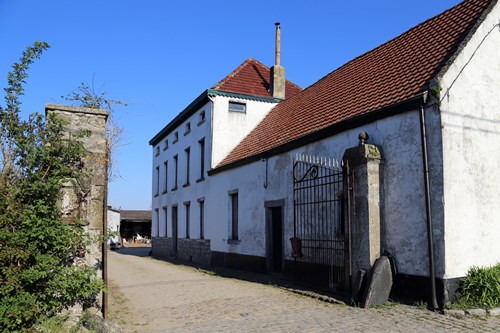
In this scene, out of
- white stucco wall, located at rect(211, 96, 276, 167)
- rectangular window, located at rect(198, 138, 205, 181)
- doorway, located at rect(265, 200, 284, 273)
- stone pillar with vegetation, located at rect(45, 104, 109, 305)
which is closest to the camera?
stone pillar with vegetation, located at rect(45, 104, 109, 305)

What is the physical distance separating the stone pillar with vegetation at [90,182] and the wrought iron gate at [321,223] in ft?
16.1

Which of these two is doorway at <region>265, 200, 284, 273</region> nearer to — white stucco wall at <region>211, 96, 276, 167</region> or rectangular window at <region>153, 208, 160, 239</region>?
white stucco wall at <region>211, 96, 276, 167</region>

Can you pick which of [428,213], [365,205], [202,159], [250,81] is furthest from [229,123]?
[428,213]

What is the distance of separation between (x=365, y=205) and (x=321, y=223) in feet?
6.95

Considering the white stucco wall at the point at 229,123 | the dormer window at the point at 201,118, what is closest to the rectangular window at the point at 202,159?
the dormer window at the point at 201,118

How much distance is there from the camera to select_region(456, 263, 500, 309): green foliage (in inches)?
293

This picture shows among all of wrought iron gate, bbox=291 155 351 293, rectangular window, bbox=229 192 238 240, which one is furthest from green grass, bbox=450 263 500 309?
rectangular window, bbox=229 192 238 240

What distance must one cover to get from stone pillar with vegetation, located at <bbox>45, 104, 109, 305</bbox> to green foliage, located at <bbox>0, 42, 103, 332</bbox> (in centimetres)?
15

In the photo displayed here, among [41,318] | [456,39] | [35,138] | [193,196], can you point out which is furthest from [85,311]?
[193,196]

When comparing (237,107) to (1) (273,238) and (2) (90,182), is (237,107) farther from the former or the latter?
(2) (90,182)

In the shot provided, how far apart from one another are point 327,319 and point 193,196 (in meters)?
14.3

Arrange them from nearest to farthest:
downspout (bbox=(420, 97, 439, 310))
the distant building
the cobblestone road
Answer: the cobblestone road
downspout (bbox=(420, 97, 439, 310))
the distant building

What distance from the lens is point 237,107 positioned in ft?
62.0

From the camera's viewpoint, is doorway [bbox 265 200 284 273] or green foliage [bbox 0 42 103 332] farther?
doorway [bbox 265 200 284 273]
